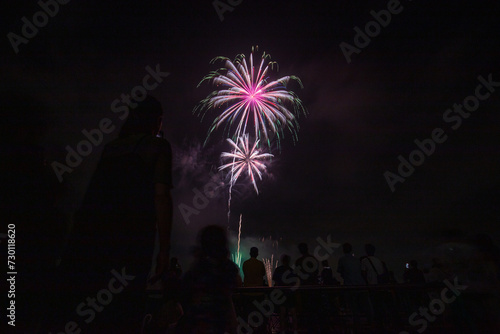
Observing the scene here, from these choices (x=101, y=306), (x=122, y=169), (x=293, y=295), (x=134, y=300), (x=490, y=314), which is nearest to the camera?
(x=101, y=306)

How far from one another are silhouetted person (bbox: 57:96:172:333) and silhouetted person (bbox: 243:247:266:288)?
567 centimetres

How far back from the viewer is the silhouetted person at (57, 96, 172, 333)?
156 centimetres

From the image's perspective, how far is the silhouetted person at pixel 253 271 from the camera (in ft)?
22.9

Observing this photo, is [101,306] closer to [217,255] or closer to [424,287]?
[217,255]

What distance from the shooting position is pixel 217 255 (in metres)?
3.16

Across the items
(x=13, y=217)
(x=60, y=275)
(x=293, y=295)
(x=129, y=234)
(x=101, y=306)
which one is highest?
(x=293, y=295)

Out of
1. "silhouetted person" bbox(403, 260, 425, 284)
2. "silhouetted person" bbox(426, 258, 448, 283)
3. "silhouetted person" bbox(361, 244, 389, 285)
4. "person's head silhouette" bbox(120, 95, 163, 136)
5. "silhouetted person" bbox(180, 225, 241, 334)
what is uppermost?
"silhouetted person" bbox(403, 260, 425, 284)

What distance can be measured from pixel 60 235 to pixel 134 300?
751mm

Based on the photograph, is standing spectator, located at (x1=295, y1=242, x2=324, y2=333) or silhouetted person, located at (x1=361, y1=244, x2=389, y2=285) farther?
silhouetted person, located at (x1=361, y1=244, x2=389, y2=285)

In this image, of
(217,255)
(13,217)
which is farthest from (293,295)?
(13,217)

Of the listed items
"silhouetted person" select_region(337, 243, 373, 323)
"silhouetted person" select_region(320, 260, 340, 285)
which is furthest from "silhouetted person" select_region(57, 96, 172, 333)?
"silhouetted person" select_region(320, 260, 340, 285)

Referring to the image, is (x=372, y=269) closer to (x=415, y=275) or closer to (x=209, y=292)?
(x=415, y=275)

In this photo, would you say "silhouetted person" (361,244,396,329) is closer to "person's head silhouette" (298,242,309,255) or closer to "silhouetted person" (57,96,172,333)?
"person's head silhouette" (298,242,309,255)

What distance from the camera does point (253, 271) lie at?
6988mm
